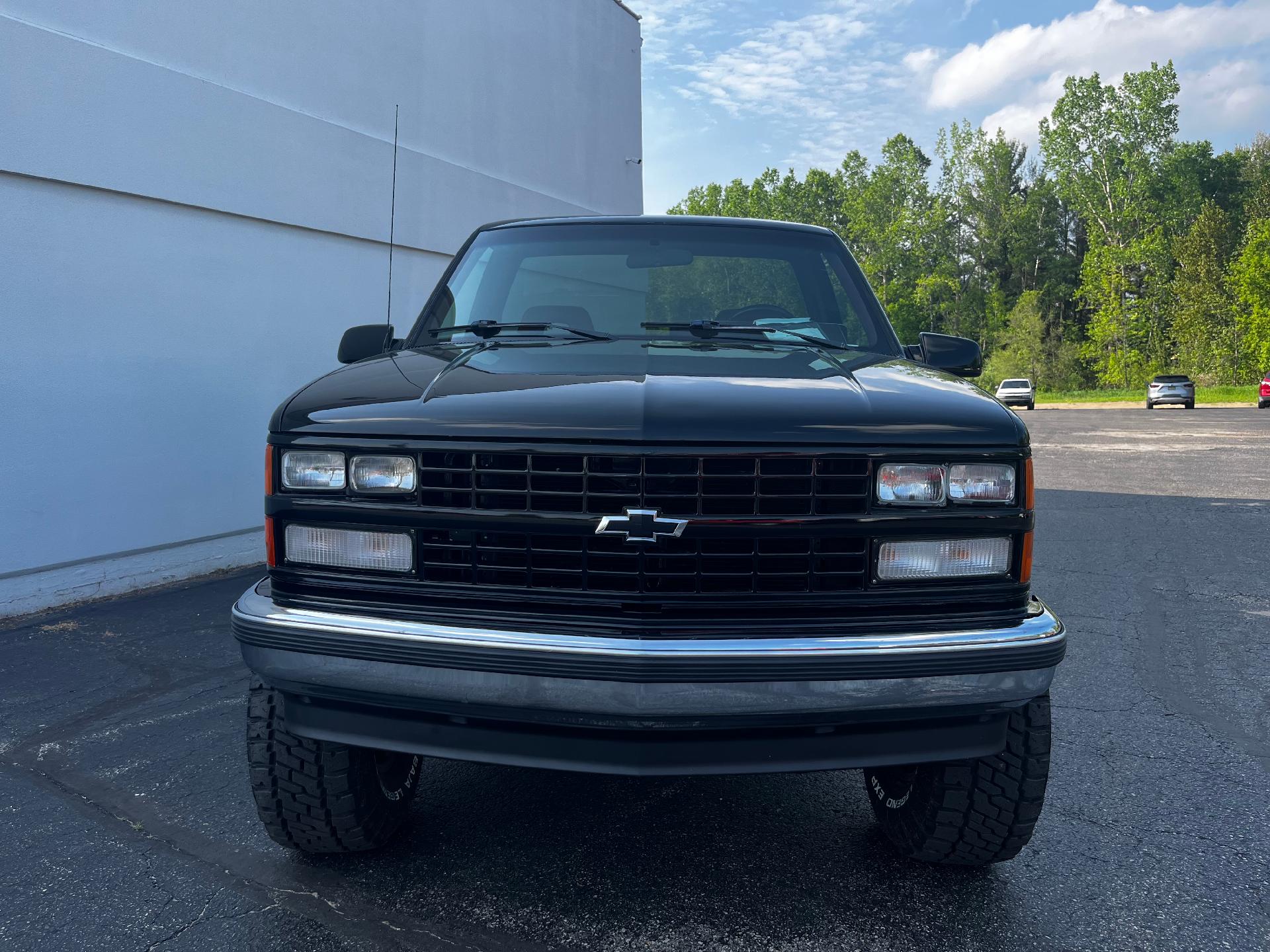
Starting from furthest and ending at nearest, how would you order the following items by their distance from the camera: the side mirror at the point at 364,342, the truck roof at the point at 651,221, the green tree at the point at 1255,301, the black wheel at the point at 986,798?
the green tree at the point at 1255,301, the truck roof at the point at 651,221, the side mirror at the point at 364,342, the black wheel at the point at 986,798

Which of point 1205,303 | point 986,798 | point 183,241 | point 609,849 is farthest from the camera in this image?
point 1205,303

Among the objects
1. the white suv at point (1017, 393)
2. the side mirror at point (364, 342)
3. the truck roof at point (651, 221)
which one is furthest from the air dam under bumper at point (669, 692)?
the white suv at point (1017, 393)

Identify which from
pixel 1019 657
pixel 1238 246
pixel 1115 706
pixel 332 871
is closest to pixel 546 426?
pixel 1019 657

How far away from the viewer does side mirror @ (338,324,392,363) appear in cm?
339

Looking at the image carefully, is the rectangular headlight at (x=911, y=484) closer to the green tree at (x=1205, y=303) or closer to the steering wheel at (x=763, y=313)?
the steering wheel at (x=763, y=313)

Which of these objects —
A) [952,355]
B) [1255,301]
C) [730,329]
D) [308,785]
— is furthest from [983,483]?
[1255,301]

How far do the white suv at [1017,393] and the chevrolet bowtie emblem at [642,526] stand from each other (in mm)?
44581

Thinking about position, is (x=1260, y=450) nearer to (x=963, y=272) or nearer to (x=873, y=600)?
(x=873, y=600)

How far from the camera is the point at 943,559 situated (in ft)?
7.06

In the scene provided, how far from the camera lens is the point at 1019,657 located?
6.74 ft

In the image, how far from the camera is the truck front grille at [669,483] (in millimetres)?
2061

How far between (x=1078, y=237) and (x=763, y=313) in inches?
3042

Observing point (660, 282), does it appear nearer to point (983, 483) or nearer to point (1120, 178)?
point (983, 483)

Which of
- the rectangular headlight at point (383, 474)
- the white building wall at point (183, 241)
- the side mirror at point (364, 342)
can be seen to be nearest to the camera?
the rectangular headlight at point (383, 474)
